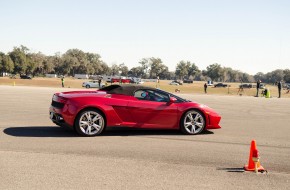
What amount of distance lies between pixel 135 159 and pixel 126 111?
102 inches

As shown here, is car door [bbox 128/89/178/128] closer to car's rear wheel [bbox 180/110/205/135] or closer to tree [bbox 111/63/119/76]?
car's rear wheel [bbox 180/110/205/135]

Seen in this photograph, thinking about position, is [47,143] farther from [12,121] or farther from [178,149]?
[12,121]

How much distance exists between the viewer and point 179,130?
9.80 meters

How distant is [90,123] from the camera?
27.7ft

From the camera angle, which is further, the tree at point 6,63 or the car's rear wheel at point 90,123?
the tree at point 6,63

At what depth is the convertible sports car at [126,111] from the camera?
837cm

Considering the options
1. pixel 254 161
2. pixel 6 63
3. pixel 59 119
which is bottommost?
pixel 254 161

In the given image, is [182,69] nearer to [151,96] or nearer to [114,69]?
[114,69]

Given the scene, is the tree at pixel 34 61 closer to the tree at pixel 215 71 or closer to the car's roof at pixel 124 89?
the tree at pixel 215 71

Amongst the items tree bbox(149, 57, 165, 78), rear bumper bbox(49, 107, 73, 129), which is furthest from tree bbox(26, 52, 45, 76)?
rear bumper bbox(49, 107, 73, 129)

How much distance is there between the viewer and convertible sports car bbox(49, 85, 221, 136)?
837 cm

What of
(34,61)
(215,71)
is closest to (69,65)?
(34,61)

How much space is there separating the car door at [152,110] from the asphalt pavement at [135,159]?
1.10 ft

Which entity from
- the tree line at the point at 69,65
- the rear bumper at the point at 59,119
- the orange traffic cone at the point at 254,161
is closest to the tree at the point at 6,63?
the tree line at the point at 69,65
